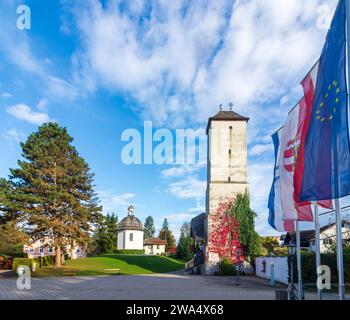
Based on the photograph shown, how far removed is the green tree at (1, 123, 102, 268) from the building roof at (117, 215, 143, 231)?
103 feet

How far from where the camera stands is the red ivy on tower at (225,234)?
31.5 m

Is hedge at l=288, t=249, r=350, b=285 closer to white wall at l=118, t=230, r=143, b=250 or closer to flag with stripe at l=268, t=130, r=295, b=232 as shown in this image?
flag with stripe at l=268, t=130, r=295, b=232

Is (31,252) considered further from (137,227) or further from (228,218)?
(228,218)

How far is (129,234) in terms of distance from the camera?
71000 millimetres

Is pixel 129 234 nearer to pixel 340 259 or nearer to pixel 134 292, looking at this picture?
pixel 134 292

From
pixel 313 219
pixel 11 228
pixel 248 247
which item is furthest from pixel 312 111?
pixel 11 228

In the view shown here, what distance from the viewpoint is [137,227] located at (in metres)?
72.2

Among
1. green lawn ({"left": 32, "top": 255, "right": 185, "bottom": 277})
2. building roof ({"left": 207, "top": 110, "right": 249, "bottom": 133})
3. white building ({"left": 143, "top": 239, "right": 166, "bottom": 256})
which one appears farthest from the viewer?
white building ({"left": 143, "top": 239, "right": 166, "bottom": 256})

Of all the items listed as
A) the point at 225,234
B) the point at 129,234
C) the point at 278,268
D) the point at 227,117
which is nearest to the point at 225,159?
the point at 227,117

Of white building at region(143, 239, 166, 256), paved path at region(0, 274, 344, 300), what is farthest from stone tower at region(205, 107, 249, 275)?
white building at region(143, 239, 166, 256)

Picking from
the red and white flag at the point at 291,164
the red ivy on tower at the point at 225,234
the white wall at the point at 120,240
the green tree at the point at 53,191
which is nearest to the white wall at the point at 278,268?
the red ivy on tower at the point at 225,234

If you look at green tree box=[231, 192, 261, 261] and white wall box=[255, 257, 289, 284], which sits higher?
green tree box=[231, 192, 261, 261]

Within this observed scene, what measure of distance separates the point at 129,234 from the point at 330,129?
65664 millimetres

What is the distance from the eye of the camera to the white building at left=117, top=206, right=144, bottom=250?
70.6 m
